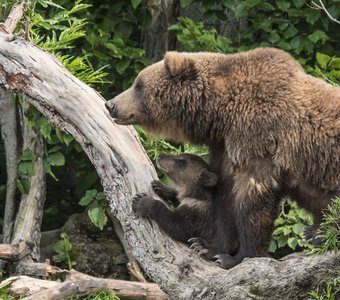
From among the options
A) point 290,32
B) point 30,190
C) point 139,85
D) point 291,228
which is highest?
point 139,85

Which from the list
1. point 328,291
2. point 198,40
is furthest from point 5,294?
point 328,291

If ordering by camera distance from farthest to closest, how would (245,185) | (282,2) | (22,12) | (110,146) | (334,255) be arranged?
1. (282,2)
2. (22,12)
3. (110,146)
4. (245,185)
5. (334,255)

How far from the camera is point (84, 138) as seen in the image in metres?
6.37

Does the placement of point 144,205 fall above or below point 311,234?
above

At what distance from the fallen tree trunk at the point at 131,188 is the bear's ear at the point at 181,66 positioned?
2.03 ft

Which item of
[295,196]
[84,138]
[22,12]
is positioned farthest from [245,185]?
[22,12]

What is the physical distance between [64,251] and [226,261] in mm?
3843

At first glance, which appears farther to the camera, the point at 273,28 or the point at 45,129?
the point at 273,28

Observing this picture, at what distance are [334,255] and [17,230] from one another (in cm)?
492

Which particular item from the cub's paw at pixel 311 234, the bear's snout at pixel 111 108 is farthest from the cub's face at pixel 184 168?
the cub's paw at pixel 311 234

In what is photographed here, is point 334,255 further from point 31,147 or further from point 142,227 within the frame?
point 31,147

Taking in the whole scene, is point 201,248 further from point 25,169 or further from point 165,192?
point 25,169

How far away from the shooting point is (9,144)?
30.6ft

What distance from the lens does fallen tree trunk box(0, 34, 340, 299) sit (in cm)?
507
